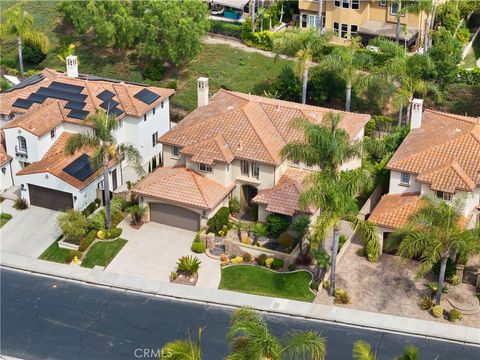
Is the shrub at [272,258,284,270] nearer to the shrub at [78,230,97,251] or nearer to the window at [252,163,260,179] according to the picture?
the window at [252,163,260,179]

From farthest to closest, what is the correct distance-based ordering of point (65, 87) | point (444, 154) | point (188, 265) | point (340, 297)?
point (65, 87)
point (444, 154)
point (188, 265)
point (340, 297)

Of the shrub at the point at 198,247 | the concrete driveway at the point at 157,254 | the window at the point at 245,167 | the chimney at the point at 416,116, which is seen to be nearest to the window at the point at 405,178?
the chimney at the point at 416,116

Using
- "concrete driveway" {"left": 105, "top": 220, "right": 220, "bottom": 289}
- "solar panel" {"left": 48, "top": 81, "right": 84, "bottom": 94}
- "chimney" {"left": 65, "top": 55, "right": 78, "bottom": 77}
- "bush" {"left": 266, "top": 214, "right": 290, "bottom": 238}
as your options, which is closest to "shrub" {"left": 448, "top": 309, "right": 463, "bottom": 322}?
"bush" {"left": 266, "top": 214, "right": 290, "bottom": 238}

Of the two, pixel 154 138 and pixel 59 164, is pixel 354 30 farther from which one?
pixel 59 164

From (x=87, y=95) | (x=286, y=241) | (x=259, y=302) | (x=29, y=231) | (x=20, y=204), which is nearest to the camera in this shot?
(x=259, y=302)

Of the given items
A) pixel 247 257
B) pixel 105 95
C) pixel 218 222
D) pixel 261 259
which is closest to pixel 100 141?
pixel 218 222

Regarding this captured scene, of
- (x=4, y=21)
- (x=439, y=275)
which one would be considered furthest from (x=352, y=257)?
(x=4, y=21)
